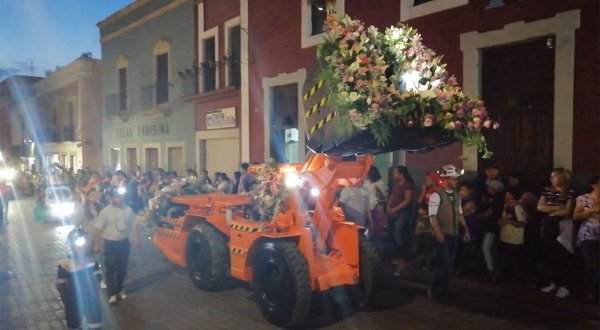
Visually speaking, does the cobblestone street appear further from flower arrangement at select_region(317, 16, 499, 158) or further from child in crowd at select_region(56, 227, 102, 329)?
flower arrangement at select_region(317, 16, 499, 158)

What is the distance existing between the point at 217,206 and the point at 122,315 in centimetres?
205

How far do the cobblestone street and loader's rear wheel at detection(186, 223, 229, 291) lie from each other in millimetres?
184

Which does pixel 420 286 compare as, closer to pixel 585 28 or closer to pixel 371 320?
pixel 371 320

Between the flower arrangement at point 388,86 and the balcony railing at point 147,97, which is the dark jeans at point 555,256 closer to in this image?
the flower arrangement at point 388,86

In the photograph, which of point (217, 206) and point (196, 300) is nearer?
point (196, 300)

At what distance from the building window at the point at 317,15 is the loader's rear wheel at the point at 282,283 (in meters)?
8.08

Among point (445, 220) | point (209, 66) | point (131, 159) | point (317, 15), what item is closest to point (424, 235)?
point (445, 220)

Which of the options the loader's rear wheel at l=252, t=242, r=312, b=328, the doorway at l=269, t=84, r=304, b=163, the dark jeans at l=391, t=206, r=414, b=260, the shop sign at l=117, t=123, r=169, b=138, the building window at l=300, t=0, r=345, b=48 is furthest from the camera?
the shop sign at l=117, t=123, r=169, b=138

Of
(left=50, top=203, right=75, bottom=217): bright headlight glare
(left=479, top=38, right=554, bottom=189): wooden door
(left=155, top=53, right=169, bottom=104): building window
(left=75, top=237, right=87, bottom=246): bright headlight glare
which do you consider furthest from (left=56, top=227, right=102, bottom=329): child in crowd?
(left=155, top=53, right=169, bottom=104): building window

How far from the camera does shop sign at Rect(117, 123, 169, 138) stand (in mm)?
19250

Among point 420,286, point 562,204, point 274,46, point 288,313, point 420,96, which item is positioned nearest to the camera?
point 420,96

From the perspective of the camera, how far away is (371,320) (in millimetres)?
6188

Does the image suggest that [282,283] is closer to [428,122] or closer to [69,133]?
[428,122]

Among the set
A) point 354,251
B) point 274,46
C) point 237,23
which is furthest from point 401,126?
point 237,23
